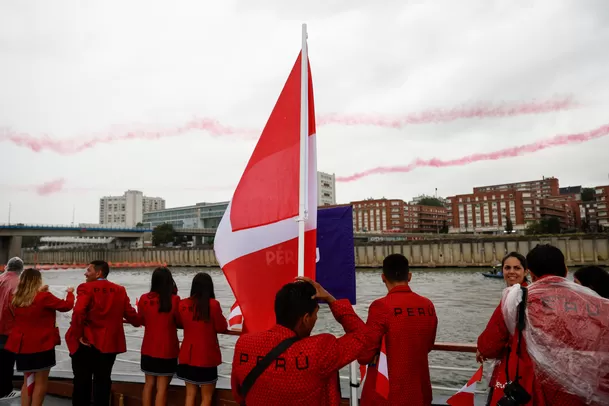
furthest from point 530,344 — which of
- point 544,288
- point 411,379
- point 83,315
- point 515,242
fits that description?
point 515,242

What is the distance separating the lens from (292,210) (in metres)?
4.18

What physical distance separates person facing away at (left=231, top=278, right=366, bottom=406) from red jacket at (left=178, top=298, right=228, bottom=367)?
189 cm

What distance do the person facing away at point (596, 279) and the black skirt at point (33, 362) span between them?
19.8 feet

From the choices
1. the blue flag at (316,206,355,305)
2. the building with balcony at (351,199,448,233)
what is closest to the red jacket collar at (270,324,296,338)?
the blue flag at (316,206,355,305)

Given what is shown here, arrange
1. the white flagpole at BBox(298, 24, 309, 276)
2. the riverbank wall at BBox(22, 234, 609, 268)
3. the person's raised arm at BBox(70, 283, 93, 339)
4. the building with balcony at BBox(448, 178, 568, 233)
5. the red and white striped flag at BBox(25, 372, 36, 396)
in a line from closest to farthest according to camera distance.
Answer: the white flagpole at BBox(298, 24, 309, 276) < the person's raised arm at BBox(70, 283, 93, 339) < the red and white striped flag at BBox(25, 372, 36, 396) < the riverbank wall at BBox(22, 234, 609, 268) < the building with balcony at BBox(448, 178, 568, 233)

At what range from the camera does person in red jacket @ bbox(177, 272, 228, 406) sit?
15.1 feet

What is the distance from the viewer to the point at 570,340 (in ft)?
9.14

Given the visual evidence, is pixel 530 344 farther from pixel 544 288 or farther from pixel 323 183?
pixel 323 183

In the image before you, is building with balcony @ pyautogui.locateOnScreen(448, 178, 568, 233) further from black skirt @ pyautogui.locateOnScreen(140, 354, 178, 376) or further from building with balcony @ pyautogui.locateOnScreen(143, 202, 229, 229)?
black skirt @ pyautogui.locateOnScreen(140, 354, 178, 376)

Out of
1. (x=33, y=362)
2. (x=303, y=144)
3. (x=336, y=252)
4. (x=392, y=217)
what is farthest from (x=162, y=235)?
(x=303, y=144)

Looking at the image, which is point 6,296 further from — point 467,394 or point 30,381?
point 467,394

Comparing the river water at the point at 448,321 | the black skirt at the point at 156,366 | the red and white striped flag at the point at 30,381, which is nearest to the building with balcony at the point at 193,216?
the river water at the point at 448,321

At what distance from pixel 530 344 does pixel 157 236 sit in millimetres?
122443

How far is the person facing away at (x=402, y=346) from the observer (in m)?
3.50
